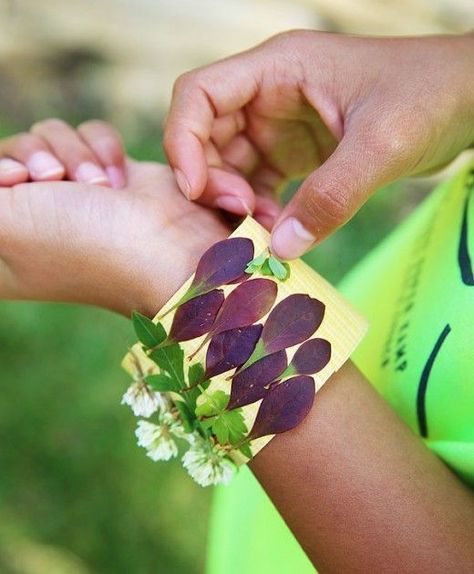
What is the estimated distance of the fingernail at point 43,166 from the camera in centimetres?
117

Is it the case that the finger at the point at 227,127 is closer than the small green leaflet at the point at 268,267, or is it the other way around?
the small green leaflet at the point at 268,267

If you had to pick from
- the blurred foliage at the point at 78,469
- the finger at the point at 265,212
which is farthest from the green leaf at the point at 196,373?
the blurred foliage at the point at 78,469

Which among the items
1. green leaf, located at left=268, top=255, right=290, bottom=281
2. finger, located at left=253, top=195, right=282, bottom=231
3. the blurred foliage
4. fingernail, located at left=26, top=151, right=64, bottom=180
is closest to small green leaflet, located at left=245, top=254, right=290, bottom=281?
green leaf, located at left=268, top=255, right=290, bottom=281

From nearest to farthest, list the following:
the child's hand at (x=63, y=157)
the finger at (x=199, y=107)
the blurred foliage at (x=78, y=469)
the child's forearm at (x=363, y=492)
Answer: the child's forearm at (x=363, y=492), the finger at (x=199, y=107), the child's hand at (x=63, y=157), the blurred foliage at (x=78, y=469)

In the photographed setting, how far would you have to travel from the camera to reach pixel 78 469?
6.52ft

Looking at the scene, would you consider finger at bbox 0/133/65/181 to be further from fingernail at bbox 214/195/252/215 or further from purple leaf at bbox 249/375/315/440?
purple leaf at bbox 249/375/315/440

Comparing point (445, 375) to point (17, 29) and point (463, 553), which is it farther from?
point (17, 29)

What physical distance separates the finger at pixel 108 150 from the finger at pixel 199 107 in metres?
0.14

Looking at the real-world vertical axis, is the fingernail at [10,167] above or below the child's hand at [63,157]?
below

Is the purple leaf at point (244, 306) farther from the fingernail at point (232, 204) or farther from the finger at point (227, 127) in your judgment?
the finger at point (227, 127)

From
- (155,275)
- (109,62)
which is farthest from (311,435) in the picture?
(109,62)

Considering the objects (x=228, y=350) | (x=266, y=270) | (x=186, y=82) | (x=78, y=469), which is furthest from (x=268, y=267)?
(x=78, y=469)

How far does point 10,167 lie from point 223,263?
16.1 inches

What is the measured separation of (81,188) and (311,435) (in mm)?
469
